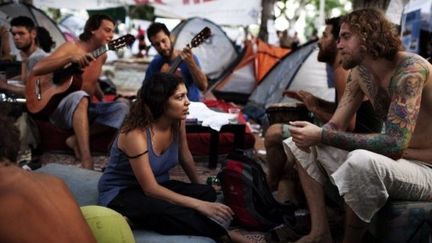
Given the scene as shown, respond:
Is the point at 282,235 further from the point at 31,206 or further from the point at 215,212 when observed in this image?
the point at 31,206

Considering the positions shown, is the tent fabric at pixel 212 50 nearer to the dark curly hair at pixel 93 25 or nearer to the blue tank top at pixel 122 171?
the dark curly hair at pixel 93 25

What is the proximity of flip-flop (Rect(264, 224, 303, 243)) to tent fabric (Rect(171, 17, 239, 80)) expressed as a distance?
24.7 feet

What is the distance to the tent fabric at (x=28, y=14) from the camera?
30.5ft

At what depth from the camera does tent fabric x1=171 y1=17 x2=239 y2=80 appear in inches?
417

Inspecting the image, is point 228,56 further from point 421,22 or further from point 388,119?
point 388,119

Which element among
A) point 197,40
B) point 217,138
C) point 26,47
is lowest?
point 217,138

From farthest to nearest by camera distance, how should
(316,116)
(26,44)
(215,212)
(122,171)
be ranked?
1. (26,44)
2. (316,116)
3. (122,171)
4. (215,212)

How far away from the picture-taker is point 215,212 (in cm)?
275

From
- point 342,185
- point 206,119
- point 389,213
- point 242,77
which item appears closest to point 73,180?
point 206,119

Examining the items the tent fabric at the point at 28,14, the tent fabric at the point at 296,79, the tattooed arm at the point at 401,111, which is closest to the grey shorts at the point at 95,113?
the tattooed arm at the point at 401,111

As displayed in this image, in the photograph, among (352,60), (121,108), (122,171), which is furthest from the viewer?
(121,108)

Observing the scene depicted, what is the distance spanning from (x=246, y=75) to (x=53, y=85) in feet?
16.3

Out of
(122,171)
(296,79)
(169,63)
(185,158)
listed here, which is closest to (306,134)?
(185,158)

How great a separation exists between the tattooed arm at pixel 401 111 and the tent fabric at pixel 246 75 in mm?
6466
